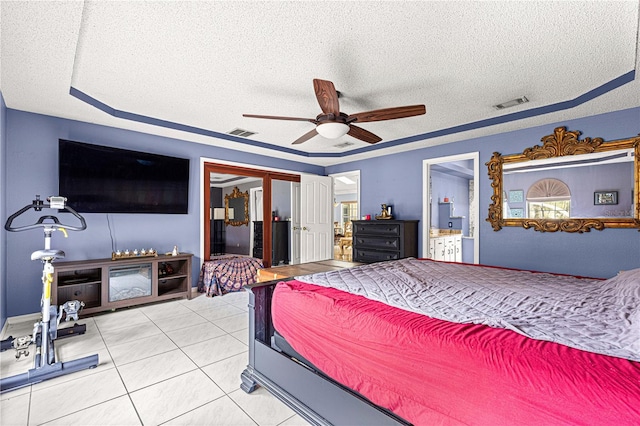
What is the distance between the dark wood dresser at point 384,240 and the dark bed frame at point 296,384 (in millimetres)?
2972

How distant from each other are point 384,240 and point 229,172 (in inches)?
113

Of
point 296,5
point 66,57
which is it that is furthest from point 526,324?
point 66,57

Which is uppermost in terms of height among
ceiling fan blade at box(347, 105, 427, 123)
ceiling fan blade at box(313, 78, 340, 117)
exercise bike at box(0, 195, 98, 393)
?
ceiling fan blade at box(313, 78, 340, 117)

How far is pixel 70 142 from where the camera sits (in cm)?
350

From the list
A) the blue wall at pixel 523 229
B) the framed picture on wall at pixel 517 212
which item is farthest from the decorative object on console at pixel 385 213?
the framed picture on wall at pixel 517 212

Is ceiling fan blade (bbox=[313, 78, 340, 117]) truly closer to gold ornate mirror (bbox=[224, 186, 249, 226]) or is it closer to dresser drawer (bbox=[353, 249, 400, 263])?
dresser drawer (bbox=[353, 249, 400, 263])

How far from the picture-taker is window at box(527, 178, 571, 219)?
3619mm

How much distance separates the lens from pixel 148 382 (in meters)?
2.12

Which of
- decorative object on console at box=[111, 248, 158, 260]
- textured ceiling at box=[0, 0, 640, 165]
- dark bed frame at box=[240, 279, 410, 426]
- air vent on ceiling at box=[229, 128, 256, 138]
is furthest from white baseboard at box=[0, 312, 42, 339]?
air vent on ceiling at box=[229, 128, 256, 138]

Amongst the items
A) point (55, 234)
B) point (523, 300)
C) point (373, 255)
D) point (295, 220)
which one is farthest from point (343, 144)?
point (55, 234)

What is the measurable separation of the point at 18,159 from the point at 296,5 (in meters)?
3.57

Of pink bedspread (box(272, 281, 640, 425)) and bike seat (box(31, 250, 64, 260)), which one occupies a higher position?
bike seat (box(31, 250, 64, 260))

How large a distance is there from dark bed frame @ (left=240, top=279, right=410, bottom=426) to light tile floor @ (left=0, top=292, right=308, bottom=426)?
0.16 meters

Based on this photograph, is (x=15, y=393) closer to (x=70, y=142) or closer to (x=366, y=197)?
(x=70, y=142)
